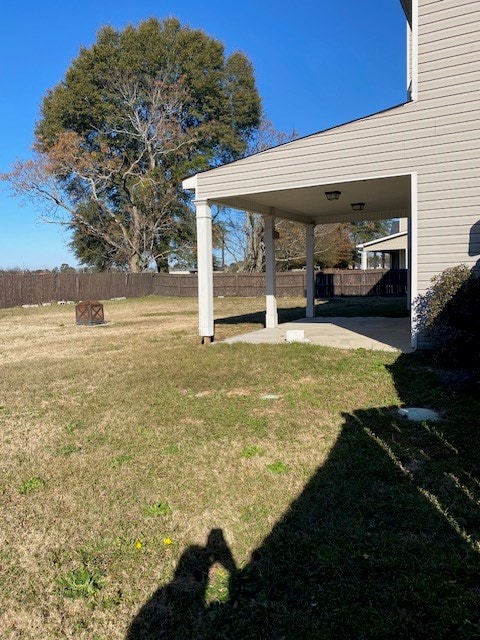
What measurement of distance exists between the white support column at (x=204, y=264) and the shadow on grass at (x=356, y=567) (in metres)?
5.41

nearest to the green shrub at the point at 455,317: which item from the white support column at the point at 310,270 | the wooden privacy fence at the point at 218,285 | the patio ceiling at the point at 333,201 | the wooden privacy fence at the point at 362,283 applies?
the patio ceiling at the point at 333,201

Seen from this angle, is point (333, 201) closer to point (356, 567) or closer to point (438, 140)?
point (438, 140)

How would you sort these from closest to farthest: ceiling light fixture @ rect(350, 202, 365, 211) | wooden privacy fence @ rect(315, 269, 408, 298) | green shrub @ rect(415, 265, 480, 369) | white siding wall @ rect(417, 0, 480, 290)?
green shrub @ rect(415, 265, 480, 369)
white siding wall @ rect(417, 0, 480, 290)
ceiling light fixture @ rect(350, 202, 365, 211)
wooden privacy fence @ rect(315, 269, 408, 298)

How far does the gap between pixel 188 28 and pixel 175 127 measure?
20.4 ft

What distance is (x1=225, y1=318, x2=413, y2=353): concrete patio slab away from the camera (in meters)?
7.69

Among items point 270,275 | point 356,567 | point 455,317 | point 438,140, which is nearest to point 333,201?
point 270,275

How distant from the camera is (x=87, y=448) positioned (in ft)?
12.3

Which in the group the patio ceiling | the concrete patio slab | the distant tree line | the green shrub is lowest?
the concrete patio slab

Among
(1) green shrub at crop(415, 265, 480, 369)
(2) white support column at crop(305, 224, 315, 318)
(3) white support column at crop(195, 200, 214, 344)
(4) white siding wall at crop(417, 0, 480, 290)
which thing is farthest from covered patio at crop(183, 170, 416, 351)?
(2) white support column at crop(305, 224, 315, 318)

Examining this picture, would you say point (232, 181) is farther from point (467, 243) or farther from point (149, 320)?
point (149, 320)

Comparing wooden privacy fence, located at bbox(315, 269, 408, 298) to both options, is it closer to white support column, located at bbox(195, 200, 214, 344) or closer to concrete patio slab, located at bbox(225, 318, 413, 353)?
concrete patio slab, located at bbox(225, 318, 413, 353)

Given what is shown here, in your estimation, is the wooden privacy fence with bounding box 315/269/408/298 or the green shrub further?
the wooden privacy fence with bounding box 315/269/408/298

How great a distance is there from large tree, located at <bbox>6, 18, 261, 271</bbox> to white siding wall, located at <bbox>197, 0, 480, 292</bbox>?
20.9 metres

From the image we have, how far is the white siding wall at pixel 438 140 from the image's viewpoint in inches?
240
